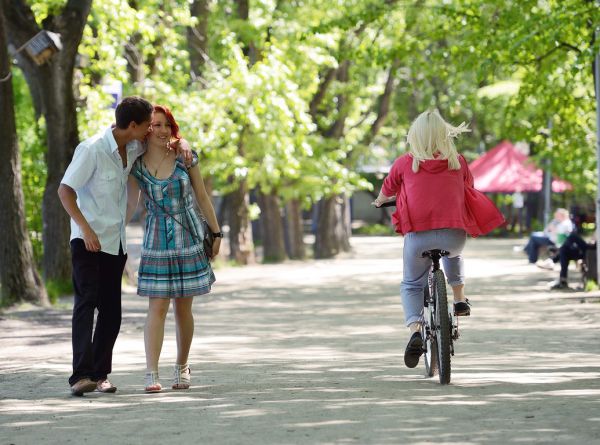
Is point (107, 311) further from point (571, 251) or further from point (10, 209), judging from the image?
point (571, 251)

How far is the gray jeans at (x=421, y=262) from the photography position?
30.6 feet

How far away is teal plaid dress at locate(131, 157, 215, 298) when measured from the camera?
899cm

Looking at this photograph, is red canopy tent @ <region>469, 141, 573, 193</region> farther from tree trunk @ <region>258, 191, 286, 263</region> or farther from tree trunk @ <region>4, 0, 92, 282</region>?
tree trunk @ <region>4, 0, 92, 282</region>

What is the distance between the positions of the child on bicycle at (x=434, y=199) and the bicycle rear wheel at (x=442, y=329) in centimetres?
25

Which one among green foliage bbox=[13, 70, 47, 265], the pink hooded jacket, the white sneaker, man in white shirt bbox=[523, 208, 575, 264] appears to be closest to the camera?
the pink hooded jacket

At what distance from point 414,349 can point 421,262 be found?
0.58 metres

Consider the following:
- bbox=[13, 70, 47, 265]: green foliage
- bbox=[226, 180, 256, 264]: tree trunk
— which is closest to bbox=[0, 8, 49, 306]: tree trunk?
bbox=[13, 70, 47, 265]: green foliage

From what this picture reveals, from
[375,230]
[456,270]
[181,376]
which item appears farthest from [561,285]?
[375,230]

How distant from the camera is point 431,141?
30.6 feet

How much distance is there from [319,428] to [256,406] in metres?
1.04

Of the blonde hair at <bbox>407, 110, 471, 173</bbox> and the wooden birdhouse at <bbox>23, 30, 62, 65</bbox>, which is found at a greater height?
the wooden birdhouse at <bbox>23, 30, 62, 65</bbox>

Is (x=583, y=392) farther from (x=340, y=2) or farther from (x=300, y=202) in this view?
(x=300, y=202)

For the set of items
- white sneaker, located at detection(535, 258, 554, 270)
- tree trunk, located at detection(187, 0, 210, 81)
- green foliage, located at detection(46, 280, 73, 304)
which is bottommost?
white sneaker, located at detection(535, 258, 554, 270)

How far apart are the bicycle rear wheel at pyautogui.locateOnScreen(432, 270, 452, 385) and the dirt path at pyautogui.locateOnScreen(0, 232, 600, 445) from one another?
0.12 metres
